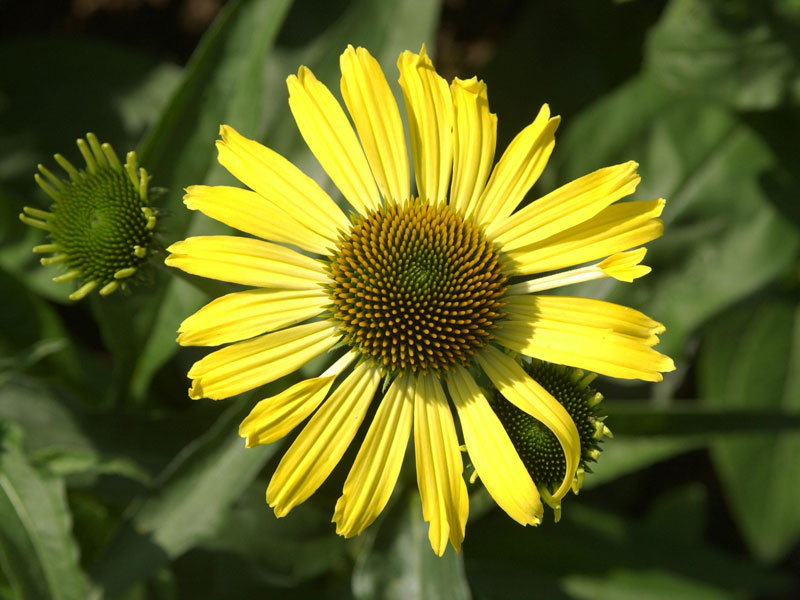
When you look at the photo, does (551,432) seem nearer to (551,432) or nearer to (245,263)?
(551,432)

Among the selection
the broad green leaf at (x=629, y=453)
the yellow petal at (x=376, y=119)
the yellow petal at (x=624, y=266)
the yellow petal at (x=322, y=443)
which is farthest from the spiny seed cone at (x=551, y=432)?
the broad green leaf at (x=629, y=453)

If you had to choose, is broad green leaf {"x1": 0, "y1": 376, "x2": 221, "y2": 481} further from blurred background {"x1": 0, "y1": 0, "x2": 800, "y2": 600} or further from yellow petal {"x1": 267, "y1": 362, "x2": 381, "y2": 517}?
yellow petal {"x1": 267, "y1": 362, "x2": 381, "y2": 517}

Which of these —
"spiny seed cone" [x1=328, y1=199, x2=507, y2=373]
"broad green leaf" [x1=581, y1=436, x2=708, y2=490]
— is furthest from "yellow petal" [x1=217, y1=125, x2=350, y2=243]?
"broad green leaf" [x1=581, y1=436, x2=708, y2=490]

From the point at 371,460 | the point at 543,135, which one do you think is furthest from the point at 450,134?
the point at 371,460

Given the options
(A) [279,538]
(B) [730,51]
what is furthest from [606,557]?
(B) [730,51]

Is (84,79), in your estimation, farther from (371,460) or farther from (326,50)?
(371,460)

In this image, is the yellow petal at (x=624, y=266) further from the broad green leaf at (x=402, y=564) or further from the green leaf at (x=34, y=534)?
the green leaf at (x=34, y=534)
